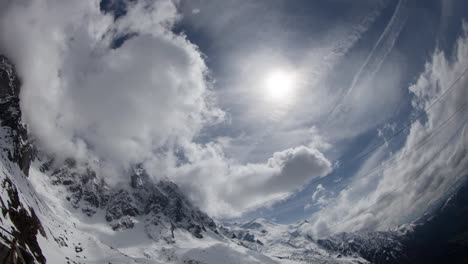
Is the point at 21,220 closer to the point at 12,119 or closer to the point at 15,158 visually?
the point at 15,158

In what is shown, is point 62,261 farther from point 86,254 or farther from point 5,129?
point 5,129

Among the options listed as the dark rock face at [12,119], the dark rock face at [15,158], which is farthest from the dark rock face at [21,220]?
the dark rock face at [12,119]

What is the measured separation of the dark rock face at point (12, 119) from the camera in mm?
125812

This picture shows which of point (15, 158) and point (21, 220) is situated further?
point (15, 158)

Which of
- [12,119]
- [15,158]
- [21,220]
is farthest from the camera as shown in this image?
[12,119]

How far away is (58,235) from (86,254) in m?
19.3

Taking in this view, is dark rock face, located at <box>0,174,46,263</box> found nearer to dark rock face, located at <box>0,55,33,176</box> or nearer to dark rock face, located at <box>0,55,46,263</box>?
dark rock face, located at <box>0,55,46,263</box>

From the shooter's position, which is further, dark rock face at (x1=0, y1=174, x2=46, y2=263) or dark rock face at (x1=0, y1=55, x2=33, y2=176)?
dark rock face at (x1=0, y1=55, x2=33, y2=176)

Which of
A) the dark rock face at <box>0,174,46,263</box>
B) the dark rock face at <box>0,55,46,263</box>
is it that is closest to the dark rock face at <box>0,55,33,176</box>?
the dark rock face at <box>0,55,46,263</box>

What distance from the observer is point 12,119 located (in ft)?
452

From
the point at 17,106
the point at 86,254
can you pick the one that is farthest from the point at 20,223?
the point at 17,106

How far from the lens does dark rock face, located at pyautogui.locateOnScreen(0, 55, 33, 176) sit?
126 metres

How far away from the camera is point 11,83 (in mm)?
176000

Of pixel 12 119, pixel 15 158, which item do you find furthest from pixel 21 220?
pixel 12 119
